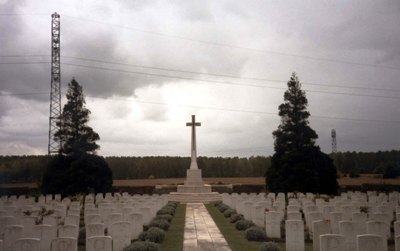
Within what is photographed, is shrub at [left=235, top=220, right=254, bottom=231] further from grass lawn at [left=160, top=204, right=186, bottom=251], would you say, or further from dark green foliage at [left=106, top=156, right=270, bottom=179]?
dark green foliage at [left=106, top=156, right=270, bottom=179]

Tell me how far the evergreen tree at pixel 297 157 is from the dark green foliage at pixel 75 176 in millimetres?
14559

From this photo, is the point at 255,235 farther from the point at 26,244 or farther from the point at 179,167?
the point at 179,167

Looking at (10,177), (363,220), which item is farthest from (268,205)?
(10,177)

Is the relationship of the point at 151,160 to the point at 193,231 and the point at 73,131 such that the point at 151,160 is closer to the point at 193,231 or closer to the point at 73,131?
the point at 73,131

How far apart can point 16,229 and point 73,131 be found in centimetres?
3043

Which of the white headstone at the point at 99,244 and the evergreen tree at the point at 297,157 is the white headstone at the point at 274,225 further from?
the evergreen tree at the point at 297,157

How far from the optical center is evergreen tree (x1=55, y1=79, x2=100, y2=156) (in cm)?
4059

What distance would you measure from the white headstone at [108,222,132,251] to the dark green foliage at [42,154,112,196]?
1025 inches

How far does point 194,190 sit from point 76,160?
11223 millimetres

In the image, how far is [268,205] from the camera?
916 inches

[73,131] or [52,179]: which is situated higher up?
[73,131]

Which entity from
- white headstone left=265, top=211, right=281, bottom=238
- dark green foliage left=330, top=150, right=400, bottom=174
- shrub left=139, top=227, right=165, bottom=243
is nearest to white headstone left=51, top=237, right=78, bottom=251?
shrub left=139, top=227, right=165, bottom=243

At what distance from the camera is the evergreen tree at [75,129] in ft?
133

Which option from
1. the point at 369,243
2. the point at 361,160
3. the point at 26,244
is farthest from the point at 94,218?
the point at 361,160
